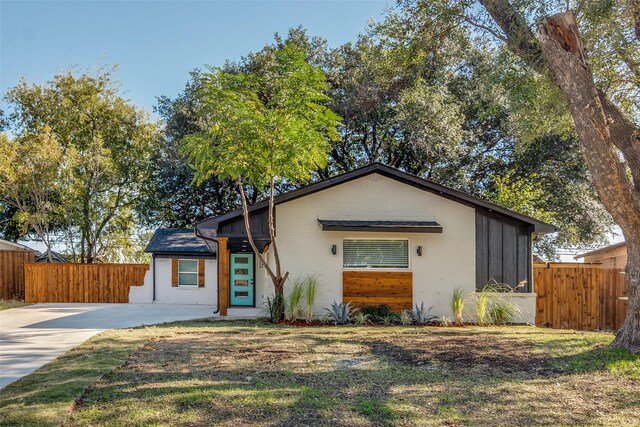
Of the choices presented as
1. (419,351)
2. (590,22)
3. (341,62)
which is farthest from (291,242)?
(341,62)

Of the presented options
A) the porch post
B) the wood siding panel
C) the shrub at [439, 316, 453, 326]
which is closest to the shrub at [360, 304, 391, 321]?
the shrub at [439, 316, 453, 326]

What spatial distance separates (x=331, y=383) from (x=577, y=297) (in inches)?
407

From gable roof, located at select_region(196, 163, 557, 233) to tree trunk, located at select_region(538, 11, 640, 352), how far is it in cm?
535

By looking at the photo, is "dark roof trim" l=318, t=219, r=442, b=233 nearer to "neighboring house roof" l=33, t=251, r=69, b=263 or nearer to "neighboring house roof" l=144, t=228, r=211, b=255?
"neighboring house roof" l=144, t=228, r=211, b=255

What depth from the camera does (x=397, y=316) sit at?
39.3 ft

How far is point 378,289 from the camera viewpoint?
1225cm

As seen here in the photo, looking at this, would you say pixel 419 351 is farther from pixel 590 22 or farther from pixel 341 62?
pixel 341 62

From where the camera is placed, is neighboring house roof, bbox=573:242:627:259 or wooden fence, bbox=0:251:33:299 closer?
neighboring house roof, bbox=573:242:627:259

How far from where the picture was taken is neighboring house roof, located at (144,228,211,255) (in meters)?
17.2

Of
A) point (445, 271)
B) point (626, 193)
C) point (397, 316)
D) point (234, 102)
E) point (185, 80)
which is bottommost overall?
point (397, 316)

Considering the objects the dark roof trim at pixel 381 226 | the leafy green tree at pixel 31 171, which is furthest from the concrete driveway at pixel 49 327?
the leafy green tree at pixel 31 171

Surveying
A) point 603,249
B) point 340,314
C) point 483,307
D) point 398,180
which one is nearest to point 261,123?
point 398,180

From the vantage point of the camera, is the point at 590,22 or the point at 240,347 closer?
the point at 240,347

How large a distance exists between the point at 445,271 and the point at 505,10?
6307 mm
